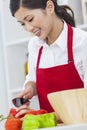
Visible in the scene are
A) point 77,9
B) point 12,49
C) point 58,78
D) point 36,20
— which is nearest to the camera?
point 36,20

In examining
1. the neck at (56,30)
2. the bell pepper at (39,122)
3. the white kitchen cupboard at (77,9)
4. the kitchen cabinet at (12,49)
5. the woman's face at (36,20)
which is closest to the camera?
the bell pepper at (39,122)

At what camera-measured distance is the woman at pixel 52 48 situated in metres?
1.59

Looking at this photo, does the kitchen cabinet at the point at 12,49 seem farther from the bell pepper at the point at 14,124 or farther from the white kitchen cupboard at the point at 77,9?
the bell pepper at the point at 14,124

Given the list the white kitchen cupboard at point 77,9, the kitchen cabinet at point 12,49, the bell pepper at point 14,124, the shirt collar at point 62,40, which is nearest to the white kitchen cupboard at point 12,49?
the kitchen cabinet at point 12,49

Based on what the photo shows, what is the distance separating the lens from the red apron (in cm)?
165

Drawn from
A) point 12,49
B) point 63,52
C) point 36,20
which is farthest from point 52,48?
point 12,49

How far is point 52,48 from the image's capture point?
67.7 inches

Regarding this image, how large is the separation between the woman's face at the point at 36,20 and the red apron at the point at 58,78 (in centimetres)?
12

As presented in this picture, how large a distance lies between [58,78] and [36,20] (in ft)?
0.98

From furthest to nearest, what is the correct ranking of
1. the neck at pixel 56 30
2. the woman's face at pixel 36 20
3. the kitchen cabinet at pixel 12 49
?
the kitchen cabinet at pixel 12 49
the neck at pixel 56 30
the woman's face at pixel 36 20

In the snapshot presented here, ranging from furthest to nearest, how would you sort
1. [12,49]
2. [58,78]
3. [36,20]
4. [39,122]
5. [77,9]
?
1. [12,49]
2. [77,9]
3. [58,78]
4. [36,20]
5. [39,122]

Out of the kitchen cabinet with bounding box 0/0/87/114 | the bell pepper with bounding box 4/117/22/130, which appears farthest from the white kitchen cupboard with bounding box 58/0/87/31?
the bell pepper with bounding box 4/117/22/130

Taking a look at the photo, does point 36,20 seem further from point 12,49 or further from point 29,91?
point 12,49

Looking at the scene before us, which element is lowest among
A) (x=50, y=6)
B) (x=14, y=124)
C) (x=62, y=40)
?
(x=14, y=124)
